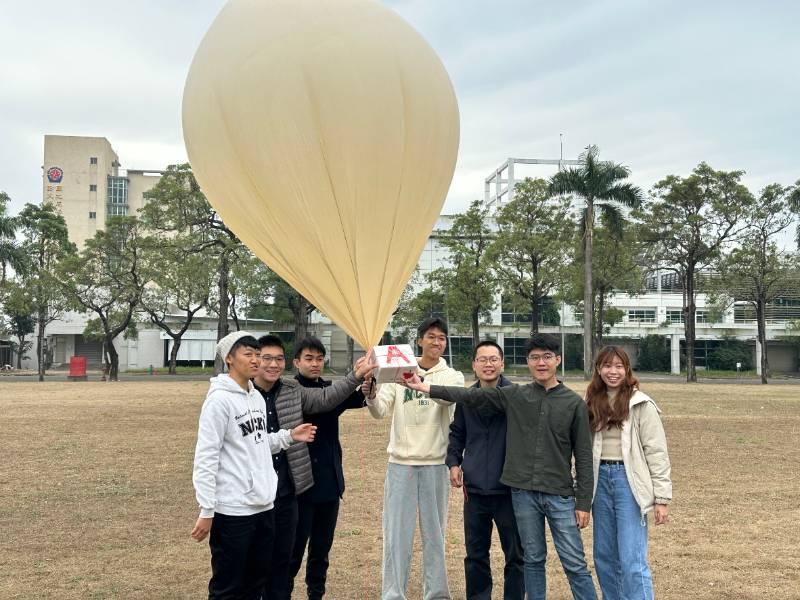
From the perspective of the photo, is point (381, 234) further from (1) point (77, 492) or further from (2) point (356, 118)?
(1) point (77, 492)

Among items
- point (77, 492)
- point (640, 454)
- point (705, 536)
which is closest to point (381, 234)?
point (640, 454)

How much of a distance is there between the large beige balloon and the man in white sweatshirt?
435 millimetres

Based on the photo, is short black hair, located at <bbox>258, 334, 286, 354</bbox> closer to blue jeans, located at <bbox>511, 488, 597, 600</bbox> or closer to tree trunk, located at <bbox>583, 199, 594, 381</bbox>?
blue jeans, located at <bbox>511, 488, 597, 600</bbox>

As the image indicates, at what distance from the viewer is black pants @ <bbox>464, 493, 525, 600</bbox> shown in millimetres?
4270

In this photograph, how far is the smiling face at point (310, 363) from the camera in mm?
4551

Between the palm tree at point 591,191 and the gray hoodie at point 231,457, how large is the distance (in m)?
26.8

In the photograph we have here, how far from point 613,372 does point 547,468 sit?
68 cm

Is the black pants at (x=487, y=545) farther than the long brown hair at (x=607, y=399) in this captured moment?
Yes

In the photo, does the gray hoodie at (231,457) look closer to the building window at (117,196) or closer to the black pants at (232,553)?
the black pants at (232,553)

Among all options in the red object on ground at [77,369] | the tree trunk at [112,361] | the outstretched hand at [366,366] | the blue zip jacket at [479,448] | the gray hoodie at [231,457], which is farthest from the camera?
the red object on ground at [77,369]

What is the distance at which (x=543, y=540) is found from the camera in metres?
4.04

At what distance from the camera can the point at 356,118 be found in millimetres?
4383

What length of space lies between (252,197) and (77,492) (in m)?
5.38

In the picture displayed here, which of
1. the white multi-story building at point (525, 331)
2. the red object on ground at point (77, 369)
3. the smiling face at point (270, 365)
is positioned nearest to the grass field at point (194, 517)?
the smiling face at point (270, 365)
